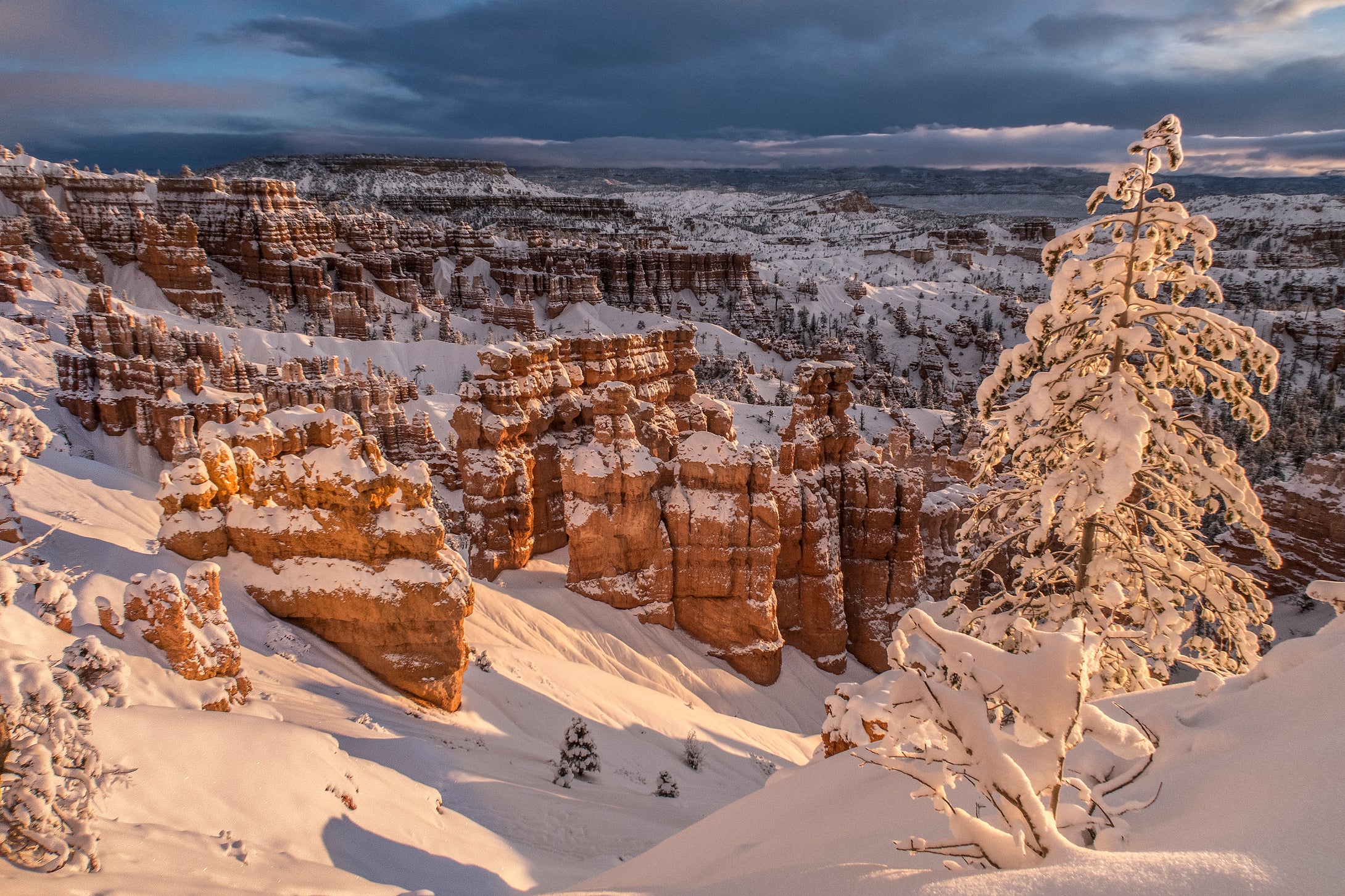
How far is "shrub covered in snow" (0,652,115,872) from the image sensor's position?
4172 mm

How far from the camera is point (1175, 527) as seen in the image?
723cm

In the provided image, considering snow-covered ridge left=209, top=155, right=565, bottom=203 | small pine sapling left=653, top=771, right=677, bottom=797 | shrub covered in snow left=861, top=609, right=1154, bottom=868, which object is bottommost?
small pine sapling left=653, top=771, right=677, bottom=797

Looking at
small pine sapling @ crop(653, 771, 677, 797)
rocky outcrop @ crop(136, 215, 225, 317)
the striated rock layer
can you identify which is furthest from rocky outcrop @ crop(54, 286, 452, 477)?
the striated rock layer

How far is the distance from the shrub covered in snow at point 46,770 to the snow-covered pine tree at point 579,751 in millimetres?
7702

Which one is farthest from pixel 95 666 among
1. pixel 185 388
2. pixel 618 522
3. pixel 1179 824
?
pixel 185 388

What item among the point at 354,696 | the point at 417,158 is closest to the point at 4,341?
the point at 354,696

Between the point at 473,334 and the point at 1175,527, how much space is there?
222 feet

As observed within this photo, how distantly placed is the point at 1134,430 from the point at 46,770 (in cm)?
762

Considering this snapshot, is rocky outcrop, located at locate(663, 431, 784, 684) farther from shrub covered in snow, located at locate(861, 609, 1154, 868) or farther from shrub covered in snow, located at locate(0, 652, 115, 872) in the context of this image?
shrub covered in snow, located at locate(861, 609, 1154, 868)

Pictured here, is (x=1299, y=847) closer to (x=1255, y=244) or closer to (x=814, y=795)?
(x=814, y=795)

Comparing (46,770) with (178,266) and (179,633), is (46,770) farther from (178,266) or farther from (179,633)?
(178,266)

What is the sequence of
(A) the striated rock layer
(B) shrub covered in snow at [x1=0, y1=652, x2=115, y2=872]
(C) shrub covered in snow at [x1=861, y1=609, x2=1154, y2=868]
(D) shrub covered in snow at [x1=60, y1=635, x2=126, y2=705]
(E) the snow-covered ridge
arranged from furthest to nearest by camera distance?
(E) the snow-covered ridge → (A) the striated rock layer → (D) shrub covered in snow at [x1=60, y1=635, x2=126, y2=705] → (B) shrub covered in snow at [x1=0, y1=652, x2=115, y2=872] → (C) shrub covered in snow at [x1=861, y1=609, x2=1154, y2=868]

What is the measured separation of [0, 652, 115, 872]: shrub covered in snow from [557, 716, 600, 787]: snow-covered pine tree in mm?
7702

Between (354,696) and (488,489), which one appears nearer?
(354,696)
